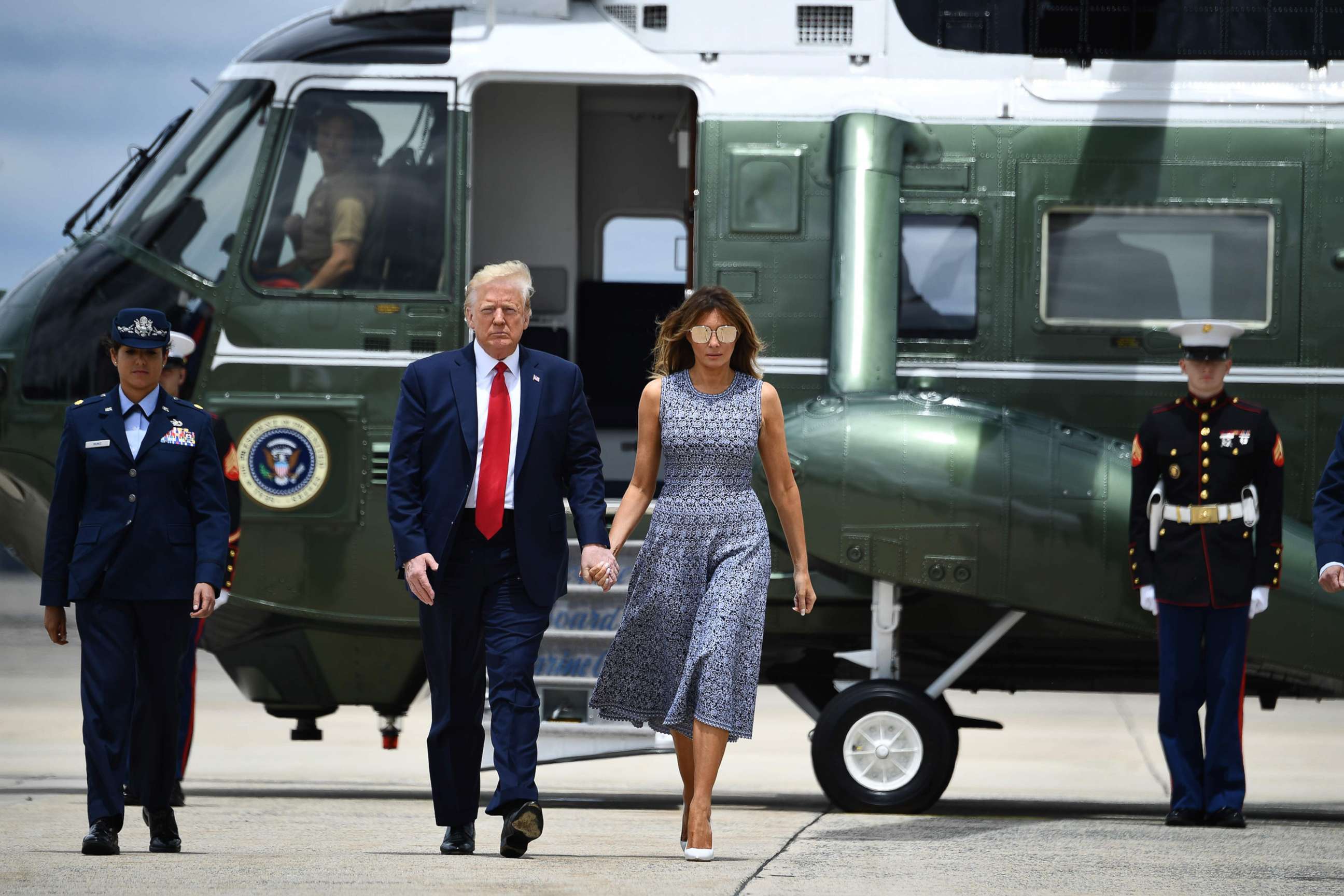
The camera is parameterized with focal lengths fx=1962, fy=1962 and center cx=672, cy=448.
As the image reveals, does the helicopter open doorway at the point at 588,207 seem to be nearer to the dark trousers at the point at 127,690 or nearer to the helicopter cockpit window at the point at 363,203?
the helicopter cockpit window at the point at 363,203

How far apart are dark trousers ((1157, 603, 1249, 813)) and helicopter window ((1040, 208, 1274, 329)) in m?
1.39

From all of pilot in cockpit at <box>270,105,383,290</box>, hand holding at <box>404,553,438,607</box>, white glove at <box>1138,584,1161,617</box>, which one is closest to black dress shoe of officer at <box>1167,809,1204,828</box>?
white glove at <box>1138,584,1161,617</box>

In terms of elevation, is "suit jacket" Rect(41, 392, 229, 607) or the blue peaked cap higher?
the blue peaked cap

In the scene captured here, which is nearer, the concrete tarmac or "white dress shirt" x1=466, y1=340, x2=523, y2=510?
the concrete tarmac

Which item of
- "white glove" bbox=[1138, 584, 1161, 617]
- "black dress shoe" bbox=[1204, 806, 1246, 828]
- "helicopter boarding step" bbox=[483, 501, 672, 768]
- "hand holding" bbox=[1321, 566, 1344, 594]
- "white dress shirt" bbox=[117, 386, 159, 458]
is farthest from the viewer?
"helicopter boarding step" bbox=[483, 501, 672, 768]

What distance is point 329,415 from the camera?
A: 8180 millimetres

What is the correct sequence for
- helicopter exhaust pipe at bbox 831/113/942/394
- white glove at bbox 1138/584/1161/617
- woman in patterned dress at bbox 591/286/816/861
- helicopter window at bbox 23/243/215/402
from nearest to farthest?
woman in patterned dress at bbox 591/286/816/861 → white glove at bbox 1138/584/1161/617 → helicopter exhaust pipe at bbox 831/113/942/394 → helicopter window at bbox 23/243/215/402

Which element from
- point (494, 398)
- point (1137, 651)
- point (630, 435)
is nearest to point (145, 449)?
point (494, 398)

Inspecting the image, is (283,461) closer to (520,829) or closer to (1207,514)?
(520,829)

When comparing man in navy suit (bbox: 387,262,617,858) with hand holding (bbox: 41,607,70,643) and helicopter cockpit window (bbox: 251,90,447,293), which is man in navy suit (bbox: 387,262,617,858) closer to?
A: hand holding (bbox: 41,607,70,643)

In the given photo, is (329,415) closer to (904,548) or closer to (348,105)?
(348,105)

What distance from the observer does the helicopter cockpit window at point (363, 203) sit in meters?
8.25

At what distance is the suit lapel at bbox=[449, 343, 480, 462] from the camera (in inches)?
227

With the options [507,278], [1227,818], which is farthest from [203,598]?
[1227,818]
